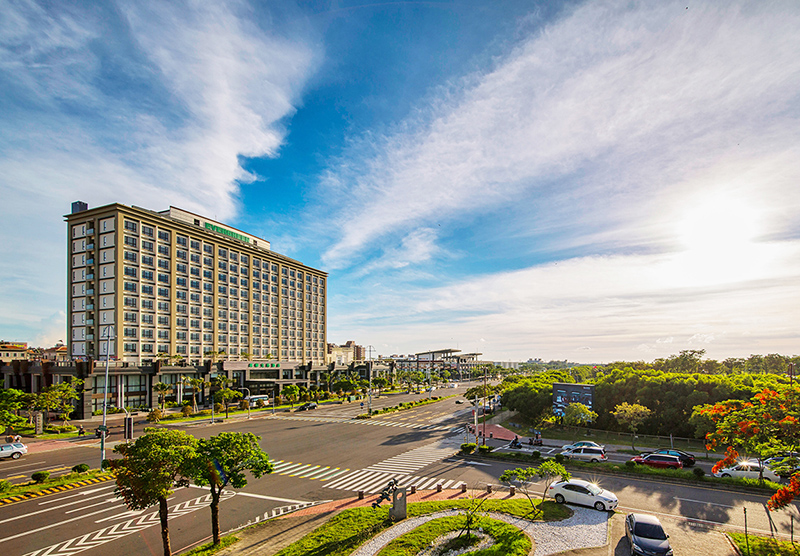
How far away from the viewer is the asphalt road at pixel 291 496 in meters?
21.1

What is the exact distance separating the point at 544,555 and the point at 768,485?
63.7ft

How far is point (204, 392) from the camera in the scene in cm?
8494

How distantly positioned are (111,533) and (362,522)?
13.2 m

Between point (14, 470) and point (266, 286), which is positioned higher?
point (266, 286)

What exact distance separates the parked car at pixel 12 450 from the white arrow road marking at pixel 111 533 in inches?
992

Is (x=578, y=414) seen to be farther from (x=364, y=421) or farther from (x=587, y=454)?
(x=364, y=421)

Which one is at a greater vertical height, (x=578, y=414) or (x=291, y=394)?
(x=578, y=414)

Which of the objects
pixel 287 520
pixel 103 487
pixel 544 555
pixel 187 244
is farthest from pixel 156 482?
pixel 187 244

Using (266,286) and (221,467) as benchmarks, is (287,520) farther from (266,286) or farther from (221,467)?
(266,286)

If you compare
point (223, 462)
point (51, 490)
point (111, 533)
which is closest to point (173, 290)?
point (51, 490)

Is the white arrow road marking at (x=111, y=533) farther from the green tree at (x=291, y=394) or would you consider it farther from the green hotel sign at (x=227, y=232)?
the green hotel sign at (x=227, y=232)

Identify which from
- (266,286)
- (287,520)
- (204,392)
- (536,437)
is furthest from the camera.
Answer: (266,286)

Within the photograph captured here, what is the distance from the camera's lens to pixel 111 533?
21.5m

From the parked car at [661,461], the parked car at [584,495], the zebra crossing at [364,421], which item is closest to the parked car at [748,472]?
the parked car at [661,461]
